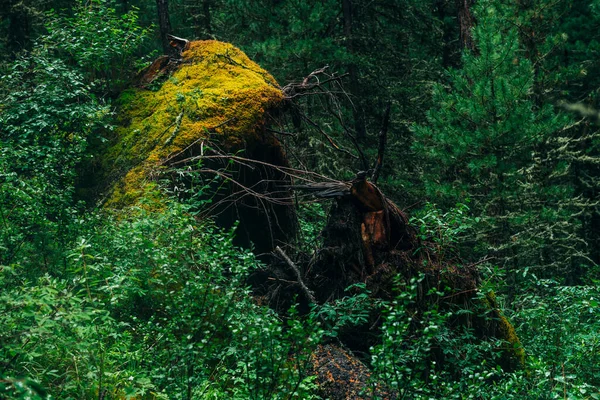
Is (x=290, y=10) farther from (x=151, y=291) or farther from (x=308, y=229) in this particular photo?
(x=151, y=291)

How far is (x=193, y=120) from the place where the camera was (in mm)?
8008

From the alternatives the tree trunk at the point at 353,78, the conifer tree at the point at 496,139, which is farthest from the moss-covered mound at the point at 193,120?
the tree trunk at the point at 353,78

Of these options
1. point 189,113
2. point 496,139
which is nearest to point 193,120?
point 189,113

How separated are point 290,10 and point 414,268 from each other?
9663 millimetres

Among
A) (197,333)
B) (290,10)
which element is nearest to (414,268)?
(197,333)

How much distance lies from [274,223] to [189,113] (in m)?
2.14

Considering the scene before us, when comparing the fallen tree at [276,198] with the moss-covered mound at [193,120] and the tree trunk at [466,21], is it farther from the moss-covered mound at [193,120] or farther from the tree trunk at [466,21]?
the tree trunk at [466,21]

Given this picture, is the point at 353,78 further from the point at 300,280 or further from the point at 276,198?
the point at 300,280

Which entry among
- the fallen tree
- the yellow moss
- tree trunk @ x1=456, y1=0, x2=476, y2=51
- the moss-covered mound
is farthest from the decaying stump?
tree trunk @ x1=456, y1=0, x2=476, y2=51

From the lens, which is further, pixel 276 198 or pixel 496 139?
pixel 496 139

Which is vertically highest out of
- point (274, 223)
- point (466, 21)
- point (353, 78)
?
point (466, 21)

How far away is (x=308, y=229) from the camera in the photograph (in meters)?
9.36

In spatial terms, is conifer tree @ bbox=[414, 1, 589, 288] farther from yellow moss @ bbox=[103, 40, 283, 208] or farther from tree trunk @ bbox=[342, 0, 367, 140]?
yellow moss @ bbox=[103, 40, 283, 208]

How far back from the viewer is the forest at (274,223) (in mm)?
4512
